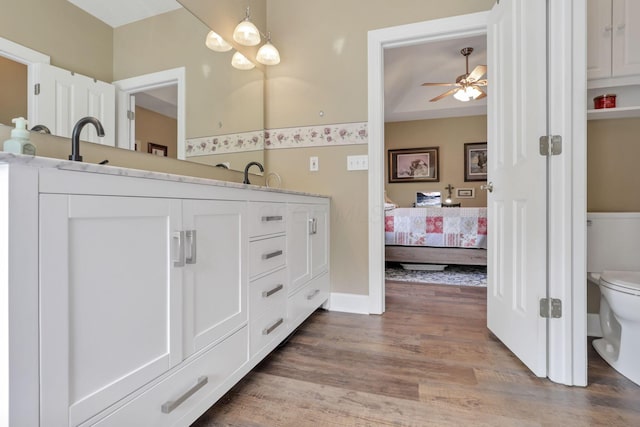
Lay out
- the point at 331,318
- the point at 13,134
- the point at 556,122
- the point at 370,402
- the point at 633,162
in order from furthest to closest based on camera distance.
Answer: the point at 331,318 → the point at 633,162 → the point at 556,122 → the point at 370,402 → the point at 13,134

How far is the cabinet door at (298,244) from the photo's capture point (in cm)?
166

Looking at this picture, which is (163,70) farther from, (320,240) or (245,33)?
(320,240)

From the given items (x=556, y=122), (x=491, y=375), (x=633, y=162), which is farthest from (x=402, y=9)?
(x=491, y=375)

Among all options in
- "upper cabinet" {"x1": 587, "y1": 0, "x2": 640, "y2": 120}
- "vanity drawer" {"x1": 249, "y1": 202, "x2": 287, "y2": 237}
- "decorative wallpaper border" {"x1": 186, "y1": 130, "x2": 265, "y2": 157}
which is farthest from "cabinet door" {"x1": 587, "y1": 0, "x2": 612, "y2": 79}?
"decorative wallpaper border" {"x1": 186, "y1": 130, "x2": 265, "y2": 157}

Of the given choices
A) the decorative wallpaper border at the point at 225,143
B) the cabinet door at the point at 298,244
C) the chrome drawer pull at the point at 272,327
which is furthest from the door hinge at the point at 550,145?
the decorative wallpaper border at the point at 225,143

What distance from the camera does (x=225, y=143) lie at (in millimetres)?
2014

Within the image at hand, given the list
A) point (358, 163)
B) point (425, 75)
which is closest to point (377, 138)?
point (358, 163)

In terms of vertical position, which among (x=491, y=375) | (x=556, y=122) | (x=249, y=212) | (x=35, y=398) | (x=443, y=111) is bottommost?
(x=491, y=375)

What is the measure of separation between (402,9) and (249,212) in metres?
1.85

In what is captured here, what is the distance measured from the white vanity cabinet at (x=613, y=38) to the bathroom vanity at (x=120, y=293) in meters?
1.95

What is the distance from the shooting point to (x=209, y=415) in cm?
113

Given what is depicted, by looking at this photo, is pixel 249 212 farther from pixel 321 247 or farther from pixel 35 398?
pixel 321 247

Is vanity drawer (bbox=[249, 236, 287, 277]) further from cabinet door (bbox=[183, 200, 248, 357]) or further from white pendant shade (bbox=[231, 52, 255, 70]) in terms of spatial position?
white pendant shade (bbox=[231, 52, 255, 70])

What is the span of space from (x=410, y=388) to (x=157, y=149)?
1.58m
